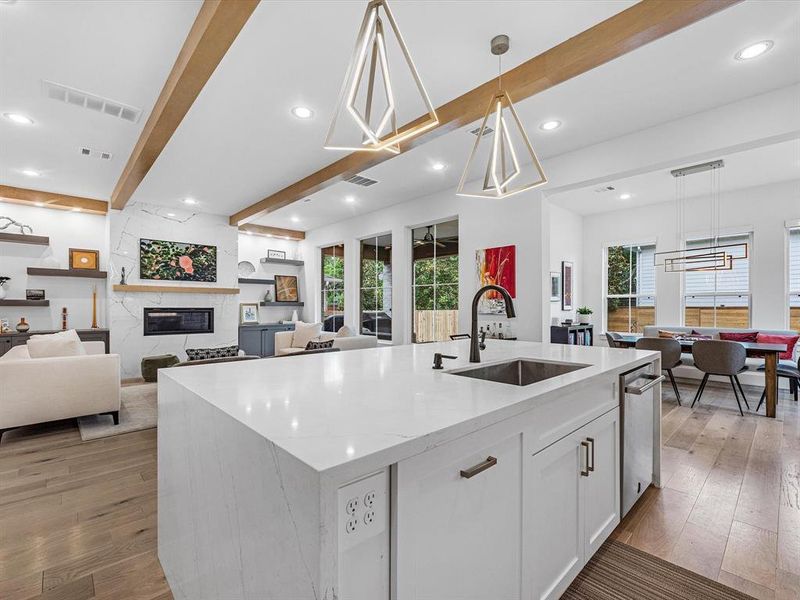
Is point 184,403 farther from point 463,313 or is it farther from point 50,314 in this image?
point 50,314

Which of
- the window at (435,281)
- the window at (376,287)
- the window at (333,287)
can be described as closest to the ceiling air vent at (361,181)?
the window at (435,281)

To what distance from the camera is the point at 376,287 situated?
7121 mm

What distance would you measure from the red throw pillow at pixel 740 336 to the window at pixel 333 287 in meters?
6.33

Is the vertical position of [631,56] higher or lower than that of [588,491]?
higher

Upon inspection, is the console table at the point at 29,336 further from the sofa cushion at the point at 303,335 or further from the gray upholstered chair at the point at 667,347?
the gray upholstered chair at the point at 667,347

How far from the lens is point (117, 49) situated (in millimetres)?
2584

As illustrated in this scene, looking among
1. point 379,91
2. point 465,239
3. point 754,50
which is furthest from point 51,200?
point 754,50

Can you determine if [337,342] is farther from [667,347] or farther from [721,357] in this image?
[721,357]

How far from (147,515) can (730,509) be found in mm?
3327

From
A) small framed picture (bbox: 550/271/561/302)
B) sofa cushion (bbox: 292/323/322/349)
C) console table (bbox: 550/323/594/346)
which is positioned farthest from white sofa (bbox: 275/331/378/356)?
small framed picture (bbox: 550/271/561/302)

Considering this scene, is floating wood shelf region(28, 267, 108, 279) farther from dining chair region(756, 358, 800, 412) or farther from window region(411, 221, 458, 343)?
dining chair region(756, 358, 800, 412)

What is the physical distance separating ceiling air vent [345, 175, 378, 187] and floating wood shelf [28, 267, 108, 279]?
444cm

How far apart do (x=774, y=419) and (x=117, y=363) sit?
660 cm

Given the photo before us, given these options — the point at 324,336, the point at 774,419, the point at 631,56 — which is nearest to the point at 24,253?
the point at 324,336
